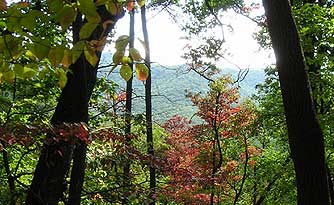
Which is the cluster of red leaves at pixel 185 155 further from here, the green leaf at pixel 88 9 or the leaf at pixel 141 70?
the green leaf at pixel 88 9

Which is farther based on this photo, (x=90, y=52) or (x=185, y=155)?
(x=185, y=155)

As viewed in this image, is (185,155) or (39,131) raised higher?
(185,155)

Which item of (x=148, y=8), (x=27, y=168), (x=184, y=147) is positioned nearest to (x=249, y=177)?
(x=184, y=147)

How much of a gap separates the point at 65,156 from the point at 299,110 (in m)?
1.77

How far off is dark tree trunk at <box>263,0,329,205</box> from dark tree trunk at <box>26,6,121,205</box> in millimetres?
1170

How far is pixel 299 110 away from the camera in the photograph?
7.98 ft

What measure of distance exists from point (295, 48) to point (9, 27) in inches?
75.5

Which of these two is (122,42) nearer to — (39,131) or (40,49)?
(40,49)

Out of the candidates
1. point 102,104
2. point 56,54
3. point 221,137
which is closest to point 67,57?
point 56,54

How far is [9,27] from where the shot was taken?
3.11 ft

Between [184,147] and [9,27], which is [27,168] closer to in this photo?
[9,27]

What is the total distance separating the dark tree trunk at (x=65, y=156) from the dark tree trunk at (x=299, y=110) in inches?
46.0

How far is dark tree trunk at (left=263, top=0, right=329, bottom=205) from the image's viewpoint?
241 centimetres

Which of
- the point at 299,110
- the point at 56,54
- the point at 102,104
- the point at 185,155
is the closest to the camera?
the point at 56,54
